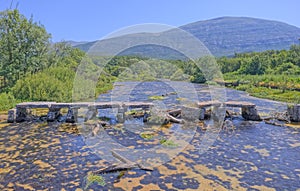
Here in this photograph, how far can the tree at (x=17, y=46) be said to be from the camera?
20141mm

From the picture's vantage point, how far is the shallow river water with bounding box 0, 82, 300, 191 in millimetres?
6375

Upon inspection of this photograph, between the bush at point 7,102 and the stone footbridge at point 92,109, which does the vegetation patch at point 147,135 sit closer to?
the stone footbridge at point 92,109

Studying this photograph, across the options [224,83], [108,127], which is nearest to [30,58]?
[108,127]

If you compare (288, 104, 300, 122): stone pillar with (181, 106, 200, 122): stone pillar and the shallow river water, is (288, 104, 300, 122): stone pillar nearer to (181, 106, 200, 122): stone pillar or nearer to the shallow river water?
the shallow river water

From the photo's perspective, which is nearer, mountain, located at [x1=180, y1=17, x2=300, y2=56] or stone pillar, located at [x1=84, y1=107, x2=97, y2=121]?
stone pillar, located at [x1=84, y1=107, x2=97, y2=121]

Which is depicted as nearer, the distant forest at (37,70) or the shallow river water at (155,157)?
the shallow river water at (155,157)

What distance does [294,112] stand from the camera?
41.8 ft

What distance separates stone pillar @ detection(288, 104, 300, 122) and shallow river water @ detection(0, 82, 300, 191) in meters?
1.28

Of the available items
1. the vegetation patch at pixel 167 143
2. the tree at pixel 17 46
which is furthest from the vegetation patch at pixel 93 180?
the tree at pixel 17 46

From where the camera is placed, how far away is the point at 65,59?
2958 cm

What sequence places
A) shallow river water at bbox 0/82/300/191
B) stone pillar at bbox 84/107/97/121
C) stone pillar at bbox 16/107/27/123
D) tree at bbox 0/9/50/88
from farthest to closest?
1. tree at bbox 0/9/50/88
2. stone pillar at bbox 84/107/97/121
3. stone pillar at bbox 16/107/27/123
4. shallow river water at bbox 0/82/300/191

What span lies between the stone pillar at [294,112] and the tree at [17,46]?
17911 mm

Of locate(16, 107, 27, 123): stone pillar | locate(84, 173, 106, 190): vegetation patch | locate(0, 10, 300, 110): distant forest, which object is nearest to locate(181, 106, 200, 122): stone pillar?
locate(84, 173, 106, 190): vegetation patch

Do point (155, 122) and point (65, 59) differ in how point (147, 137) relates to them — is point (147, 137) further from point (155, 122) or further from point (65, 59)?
point (65, 59)
